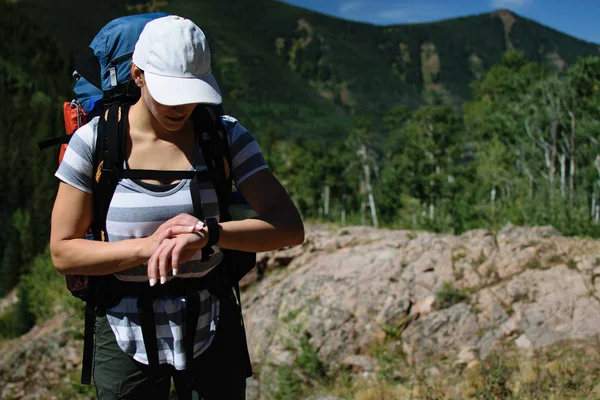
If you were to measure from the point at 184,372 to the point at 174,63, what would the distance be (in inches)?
44.6

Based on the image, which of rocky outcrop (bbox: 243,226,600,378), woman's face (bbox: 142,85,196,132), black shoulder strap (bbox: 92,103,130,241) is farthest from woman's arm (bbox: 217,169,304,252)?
rocky outcrop (bbox: 243,226,600,378)

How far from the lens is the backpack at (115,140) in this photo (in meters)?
2.07

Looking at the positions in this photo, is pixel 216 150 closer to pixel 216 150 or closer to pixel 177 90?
pixel 216 150

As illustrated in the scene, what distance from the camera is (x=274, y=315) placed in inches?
311

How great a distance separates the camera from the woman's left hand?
6.15ft

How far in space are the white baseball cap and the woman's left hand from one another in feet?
1.46

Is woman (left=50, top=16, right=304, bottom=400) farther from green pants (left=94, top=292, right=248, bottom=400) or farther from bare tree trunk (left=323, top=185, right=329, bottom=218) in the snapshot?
bare tree trunk (left=323, top=185, right=329, bottom=218)

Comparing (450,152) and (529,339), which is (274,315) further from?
(450,152)

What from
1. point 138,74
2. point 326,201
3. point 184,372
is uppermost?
point 138,74

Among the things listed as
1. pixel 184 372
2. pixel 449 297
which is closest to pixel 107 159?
pixel 184 372

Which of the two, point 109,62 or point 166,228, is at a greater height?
point 109,62

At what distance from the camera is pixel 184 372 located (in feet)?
7.30

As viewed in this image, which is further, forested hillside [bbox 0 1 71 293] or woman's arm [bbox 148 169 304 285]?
forested hillside [bbox 0 1 71 293]

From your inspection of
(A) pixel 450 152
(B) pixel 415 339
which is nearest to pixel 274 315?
(B) pixel 415 339
